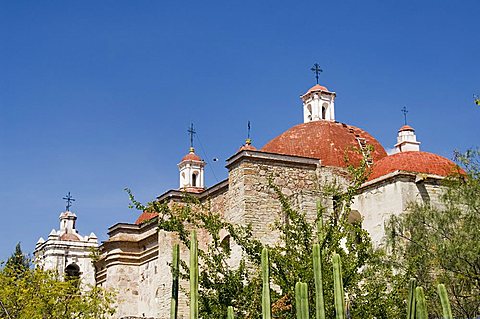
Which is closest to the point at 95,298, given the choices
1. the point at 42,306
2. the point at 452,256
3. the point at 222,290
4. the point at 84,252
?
the point at 42,306

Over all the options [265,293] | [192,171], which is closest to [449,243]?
[265,293]

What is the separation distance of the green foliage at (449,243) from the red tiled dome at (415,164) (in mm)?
1643

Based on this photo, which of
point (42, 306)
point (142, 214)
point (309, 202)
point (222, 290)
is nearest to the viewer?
point (222, 290)

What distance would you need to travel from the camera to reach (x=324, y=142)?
2244 cm

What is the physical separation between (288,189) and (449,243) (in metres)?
5.46

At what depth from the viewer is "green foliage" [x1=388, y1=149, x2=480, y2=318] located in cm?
1559

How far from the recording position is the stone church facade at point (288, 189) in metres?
19.1

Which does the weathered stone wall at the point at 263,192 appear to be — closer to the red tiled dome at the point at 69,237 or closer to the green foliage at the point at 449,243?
the green foliage at the point at 449,243

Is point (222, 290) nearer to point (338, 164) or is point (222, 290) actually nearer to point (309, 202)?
point (309, 202)

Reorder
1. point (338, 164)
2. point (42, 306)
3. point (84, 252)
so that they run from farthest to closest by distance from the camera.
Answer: point (84, 252)
point (338, 164)
point (42, 306)

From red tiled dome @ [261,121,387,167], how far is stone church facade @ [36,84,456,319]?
3cm

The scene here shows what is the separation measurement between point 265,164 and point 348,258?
253 inches

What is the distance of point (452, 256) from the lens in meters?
15.6

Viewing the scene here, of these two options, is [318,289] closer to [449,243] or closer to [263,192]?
[449,243]
